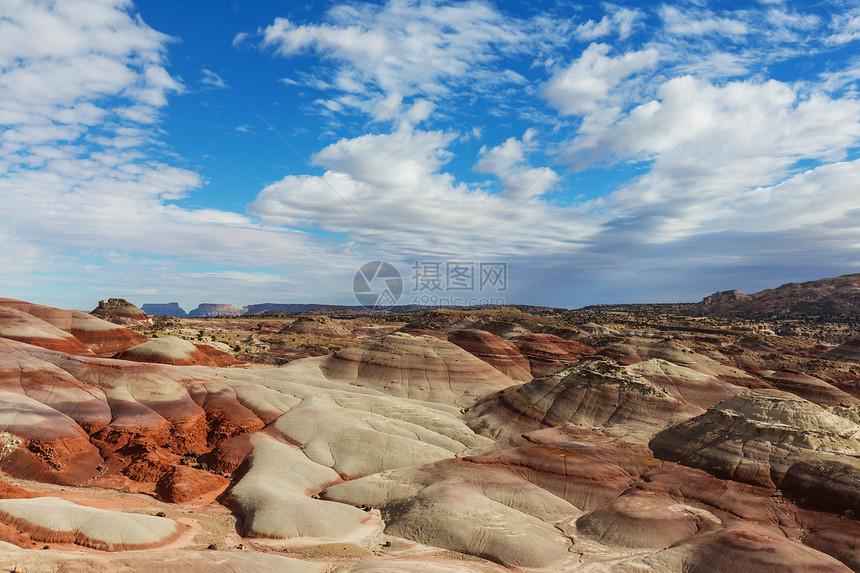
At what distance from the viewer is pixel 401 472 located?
4212 centimetres

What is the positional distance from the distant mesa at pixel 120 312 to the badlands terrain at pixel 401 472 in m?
79.8

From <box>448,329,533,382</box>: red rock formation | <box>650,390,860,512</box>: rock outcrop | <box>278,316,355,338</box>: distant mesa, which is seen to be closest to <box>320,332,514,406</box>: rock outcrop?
<box>448,329,533,382</box>: red rock formation

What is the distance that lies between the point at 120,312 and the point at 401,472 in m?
131

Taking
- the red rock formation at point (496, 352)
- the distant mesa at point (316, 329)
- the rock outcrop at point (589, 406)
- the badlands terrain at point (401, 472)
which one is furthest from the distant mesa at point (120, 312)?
the rock outcrop at point (589, 406)

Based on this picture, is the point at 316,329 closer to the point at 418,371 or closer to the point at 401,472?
the point at 418,371

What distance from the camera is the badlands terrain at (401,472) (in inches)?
1054

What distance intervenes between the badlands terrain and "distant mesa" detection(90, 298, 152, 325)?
79.8 metres

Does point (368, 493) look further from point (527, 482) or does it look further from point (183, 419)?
point (183, 419)

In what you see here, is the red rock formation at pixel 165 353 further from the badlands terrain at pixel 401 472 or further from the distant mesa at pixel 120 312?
the distant mesa at pixel 120 312

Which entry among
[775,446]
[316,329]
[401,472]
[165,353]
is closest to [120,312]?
[316,329]

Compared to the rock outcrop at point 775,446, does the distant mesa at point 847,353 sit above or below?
above

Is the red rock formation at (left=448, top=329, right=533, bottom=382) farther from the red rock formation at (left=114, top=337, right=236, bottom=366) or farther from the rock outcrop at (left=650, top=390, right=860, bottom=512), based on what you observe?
the red rock formation at (left=114, top=337, right=236, bottom=366)

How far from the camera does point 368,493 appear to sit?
38.5m

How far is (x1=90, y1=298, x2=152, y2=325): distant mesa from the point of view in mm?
133688
